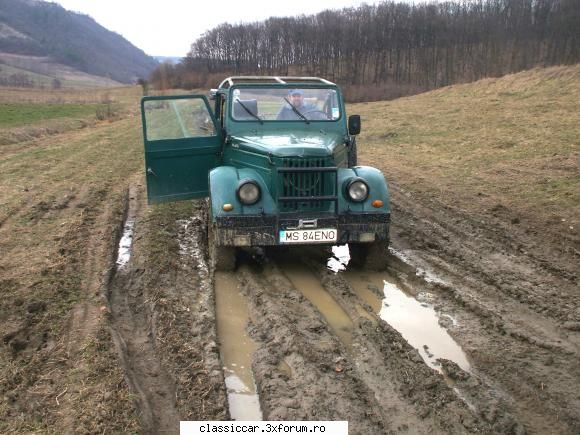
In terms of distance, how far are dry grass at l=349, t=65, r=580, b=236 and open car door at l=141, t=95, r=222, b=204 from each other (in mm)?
4353

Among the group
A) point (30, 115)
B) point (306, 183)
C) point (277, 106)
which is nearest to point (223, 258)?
point (306, 183)

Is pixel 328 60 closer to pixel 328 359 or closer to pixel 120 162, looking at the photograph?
pixel 120 162

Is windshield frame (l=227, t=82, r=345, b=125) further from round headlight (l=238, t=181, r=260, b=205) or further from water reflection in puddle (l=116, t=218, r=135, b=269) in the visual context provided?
water reflection in puddle (l=116, t=218, r=135, b=269)

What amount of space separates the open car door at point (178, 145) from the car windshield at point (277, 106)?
418 millimetres

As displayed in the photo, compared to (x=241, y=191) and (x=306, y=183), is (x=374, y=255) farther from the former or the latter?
(x=241, y=191)

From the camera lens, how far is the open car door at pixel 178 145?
7.01m

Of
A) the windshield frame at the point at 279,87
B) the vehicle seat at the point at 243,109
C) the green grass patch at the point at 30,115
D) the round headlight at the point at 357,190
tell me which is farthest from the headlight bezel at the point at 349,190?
the green grass patch at the point at 30,115

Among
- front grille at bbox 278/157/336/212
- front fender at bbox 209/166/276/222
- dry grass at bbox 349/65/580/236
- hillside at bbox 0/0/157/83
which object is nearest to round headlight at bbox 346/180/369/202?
front grille at bbox 278/157/336/212

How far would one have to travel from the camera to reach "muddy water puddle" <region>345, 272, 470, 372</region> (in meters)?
4.54

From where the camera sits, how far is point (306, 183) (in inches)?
238

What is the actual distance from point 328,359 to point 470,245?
3.56 metres

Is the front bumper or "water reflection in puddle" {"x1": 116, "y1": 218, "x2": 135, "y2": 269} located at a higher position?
the front bumper

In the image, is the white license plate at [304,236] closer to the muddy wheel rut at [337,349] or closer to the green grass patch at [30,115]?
the muddy wheel rut at [337,349]

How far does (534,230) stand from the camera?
7.63m
